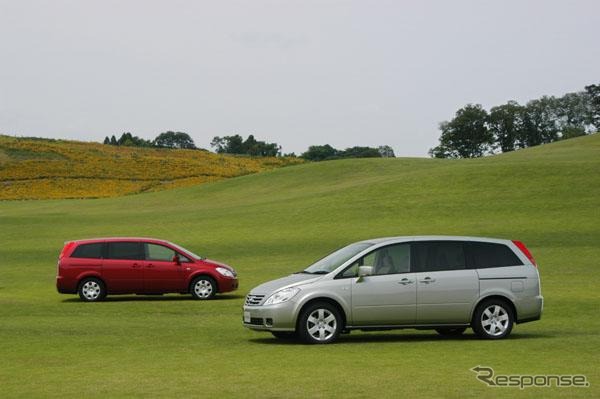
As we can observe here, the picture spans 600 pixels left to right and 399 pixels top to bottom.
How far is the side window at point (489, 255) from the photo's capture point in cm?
1677

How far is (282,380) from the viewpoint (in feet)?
39.6

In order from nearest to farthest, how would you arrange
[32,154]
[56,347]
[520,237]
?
[56,347] → [520,237] → [32,154]

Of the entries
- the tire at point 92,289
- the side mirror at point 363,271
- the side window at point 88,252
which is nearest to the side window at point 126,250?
the side window at point 88,252

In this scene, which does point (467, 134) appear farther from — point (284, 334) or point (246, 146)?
point (284, 334)

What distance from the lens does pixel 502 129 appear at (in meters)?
147

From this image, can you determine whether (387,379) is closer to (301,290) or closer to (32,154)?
(301,290)

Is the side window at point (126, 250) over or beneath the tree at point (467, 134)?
beneath

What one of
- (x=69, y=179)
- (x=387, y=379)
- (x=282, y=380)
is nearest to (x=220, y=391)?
(x=282, y=380)

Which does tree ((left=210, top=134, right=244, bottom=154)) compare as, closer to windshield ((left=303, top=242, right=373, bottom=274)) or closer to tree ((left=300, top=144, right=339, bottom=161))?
tree ((left=300, top=144, right=339, bottom=161))

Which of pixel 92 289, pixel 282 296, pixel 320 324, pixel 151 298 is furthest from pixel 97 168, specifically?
pixel 320 324

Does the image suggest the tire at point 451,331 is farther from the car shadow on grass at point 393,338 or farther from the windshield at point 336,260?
the windshield at point 336,260

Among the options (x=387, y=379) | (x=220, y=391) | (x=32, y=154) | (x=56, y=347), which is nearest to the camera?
(x=220, y=391)

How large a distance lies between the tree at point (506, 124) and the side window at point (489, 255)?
432 ft

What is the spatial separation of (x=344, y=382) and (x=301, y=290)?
4042 millimetres
